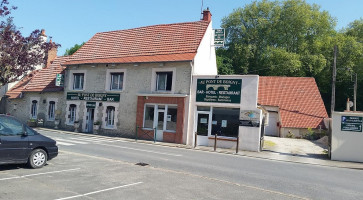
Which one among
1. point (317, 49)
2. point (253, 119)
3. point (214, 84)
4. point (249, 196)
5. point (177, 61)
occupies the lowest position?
point (249, 196)

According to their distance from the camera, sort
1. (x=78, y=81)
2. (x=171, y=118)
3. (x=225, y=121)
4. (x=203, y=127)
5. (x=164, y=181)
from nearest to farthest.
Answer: (x=164, y=181) → (x=225, y=121) → (x=203, y=127) → (x=171, y=118) → (x=78, y=81)

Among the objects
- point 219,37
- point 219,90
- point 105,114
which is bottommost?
point 105,114

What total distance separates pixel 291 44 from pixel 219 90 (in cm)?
3108

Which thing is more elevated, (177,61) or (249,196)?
(177,61)

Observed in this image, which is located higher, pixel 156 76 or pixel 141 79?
pixel 156 76

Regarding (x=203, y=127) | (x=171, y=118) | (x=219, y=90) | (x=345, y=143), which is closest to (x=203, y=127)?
(x=203, y=127)

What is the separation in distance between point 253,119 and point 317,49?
30.2 meters

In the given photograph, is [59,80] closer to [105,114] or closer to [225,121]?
[105,114]

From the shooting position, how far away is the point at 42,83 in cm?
2848

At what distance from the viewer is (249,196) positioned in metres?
7.49

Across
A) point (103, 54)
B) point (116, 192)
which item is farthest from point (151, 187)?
point (103, 54)

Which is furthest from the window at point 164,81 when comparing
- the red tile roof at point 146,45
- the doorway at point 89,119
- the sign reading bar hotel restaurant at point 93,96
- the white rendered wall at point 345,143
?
the white rendered wall at point 345,143

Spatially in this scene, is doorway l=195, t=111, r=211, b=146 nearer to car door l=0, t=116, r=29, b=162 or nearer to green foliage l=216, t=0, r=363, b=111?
car door l=0, t=116, r=29, b=162

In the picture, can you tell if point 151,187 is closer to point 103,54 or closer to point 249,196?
point 249,196
